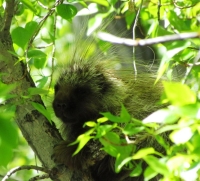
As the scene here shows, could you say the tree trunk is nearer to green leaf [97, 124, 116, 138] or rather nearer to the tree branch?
the tree branch

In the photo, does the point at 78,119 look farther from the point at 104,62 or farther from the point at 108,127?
the point at 108,127

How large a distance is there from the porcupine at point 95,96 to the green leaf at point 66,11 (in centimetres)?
66

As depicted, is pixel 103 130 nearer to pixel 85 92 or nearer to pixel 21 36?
pixel 21 36

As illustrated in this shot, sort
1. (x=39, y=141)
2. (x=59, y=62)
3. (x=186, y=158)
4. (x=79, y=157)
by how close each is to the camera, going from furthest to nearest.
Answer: (x=59, y=62) < (x=79, y=157) < (x=39, y=141) < (x=186, y=158)

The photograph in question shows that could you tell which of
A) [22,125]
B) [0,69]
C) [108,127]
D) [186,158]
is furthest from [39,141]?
[186,158]

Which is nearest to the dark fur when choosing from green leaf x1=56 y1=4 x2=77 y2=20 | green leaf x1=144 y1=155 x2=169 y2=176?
green leaf x1=56 y1=4 x2=77 y2=20

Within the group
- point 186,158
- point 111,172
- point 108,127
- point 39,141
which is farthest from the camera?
point 111,172

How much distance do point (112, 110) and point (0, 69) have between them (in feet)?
3.09

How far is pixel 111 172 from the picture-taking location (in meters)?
3.20

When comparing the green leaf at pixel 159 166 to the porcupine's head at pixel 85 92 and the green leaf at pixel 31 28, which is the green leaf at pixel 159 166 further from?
the porcupine's head at pixel 85 92

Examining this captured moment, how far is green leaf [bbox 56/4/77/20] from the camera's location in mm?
2729

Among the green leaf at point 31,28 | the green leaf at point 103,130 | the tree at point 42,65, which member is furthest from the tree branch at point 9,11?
the green leaf at point 103,130

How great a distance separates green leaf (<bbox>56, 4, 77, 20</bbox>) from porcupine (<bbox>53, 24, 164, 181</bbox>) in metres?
0.66

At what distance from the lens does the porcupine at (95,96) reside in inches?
126
